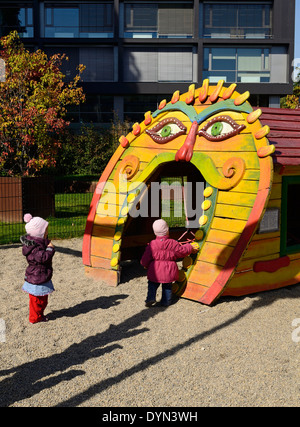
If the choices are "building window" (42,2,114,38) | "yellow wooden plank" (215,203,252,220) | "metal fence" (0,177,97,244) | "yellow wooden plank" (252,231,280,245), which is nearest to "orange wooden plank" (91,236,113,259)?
"yellow wooden plank" (215,203,252,220)

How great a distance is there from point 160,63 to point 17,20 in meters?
9.09

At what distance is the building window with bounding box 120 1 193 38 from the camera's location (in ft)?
94.8

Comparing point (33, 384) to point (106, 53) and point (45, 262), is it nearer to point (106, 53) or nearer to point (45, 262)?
point (45, 262)

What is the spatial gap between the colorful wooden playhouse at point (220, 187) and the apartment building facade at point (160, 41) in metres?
22.3

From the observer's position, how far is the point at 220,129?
20.4ft

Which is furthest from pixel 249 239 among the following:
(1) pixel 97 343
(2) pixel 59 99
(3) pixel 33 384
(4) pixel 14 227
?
Result: (2) pixel 59 99

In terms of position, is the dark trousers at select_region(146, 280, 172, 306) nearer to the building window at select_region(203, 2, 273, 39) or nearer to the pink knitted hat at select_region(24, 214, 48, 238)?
the pink knitted hat at select_region(24, 214, 48, 238)

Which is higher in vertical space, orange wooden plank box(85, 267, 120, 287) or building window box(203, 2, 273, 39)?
building window box(203, 2, 273, 39)

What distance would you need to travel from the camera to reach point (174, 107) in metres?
6.90

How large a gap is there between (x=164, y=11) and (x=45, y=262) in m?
26.7

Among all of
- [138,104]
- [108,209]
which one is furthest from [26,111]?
[138,104]

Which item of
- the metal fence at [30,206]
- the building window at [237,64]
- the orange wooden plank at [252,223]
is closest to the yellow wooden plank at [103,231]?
the orange wooden plank at [252,223]

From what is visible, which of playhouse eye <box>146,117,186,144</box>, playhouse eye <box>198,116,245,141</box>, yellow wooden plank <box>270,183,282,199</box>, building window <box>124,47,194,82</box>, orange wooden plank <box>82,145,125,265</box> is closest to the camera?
playhouse eye <box>198,116,245,141</box>

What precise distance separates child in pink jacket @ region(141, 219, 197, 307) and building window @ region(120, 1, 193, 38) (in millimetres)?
25209
